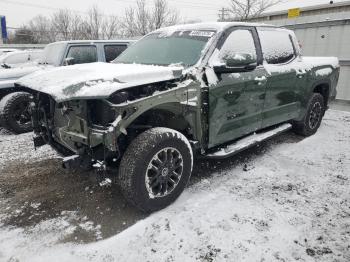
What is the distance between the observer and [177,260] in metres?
2.61

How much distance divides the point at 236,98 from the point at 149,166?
145cm

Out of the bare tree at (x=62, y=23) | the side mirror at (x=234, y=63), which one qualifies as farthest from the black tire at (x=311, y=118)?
the bare tree at (x=62, y=23)

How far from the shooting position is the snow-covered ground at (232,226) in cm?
270

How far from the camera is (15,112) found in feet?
21.1

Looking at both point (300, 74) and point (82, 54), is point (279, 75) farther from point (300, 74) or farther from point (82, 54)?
point (82, 54)

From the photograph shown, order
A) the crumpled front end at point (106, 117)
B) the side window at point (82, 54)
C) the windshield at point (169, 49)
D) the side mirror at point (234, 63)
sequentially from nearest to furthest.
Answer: the crumpled front end at point (106, 117) < the side mirror at point (234, 63) < the windshield at point (169, 49) < the side window at point (82, 54)

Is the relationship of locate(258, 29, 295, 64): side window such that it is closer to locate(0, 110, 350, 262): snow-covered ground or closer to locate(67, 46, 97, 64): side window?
locate(0, 110, 350, 262): snow-covered ground

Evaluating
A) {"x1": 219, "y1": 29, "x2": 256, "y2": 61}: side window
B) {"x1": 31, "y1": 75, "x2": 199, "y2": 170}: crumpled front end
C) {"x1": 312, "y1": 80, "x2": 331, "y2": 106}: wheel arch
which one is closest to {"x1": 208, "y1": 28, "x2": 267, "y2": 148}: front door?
{"x1": 219, "y1": 29, "x2": 256, "y2": 61}: side window

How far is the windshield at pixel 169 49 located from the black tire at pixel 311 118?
103 inches

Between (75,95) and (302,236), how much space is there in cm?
234

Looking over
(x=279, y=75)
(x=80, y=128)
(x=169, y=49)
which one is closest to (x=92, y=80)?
(x=80, y=128)

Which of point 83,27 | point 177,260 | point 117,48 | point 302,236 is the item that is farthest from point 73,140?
point 83,27

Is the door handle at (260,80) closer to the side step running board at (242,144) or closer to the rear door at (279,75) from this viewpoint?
the rear door at (279,75)

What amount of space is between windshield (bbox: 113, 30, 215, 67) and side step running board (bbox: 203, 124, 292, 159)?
3.61 feet
